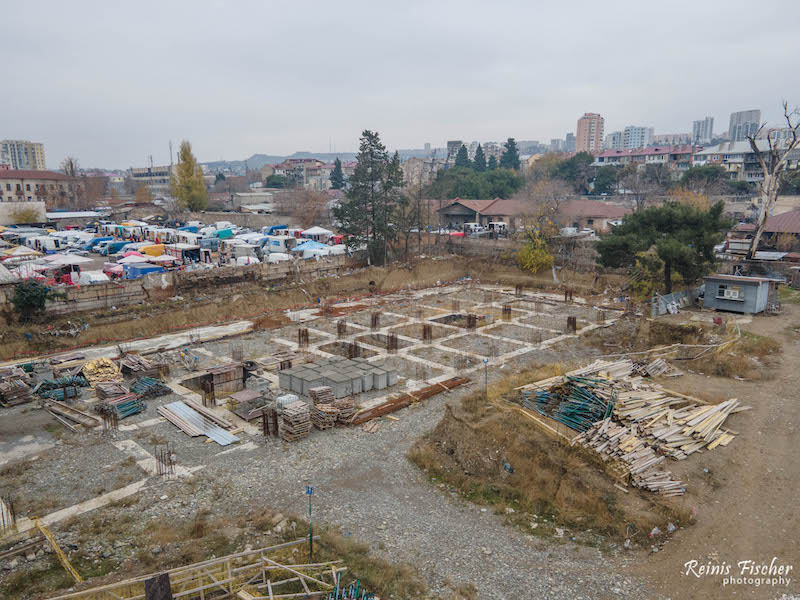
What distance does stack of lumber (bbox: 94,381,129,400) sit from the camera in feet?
50.2

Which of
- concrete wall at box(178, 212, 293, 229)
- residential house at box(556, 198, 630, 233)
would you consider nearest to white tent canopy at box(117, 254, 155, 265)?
concrete wall at box(178, 212, 293, 229)

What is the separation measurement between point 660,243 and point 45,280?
92.3ft

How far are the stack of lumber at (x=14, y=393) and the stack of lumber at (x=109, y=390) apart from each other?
208 centimetres

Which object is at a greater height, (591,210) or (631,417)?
(591,210)

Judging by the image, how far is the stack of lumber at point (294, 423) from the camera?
1331 cm

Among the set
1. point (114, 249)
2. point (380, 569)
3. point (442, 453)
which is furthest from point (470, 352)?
point (114, 249)

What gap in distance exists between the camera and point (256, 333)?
2303 cm

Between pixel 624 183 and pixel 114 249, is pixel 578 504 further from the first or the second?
pixel 624 183

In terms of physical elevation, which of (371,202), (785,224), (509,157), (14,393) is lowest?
(14,393)

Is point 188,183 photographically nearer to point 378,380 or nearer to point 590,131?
point 378,380

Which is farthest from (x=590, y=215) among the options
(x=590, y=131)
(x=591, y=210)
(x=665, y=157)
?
(x=590, y=131)

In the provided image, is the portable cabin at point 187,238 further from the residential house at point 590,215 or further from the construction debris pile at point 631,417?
the construction debris pile at point 631,417

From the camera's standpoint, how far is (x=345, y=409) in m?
14.4

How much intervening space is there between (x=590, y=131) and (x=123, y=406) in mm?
184778
